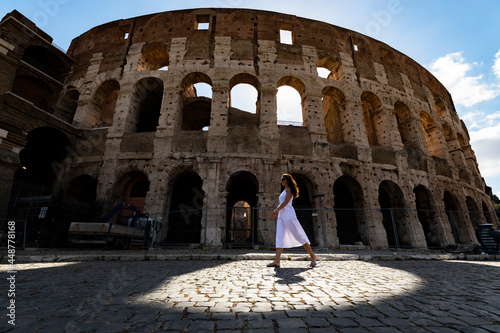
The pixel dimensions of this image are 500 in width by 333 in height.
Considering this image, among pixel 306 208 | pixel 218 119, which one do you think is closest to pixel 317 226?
pixel 306 208

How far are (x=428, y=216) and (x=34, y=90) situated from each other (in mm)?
24070

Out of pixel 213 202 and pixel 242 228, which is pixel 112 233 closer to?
pixel 213 202

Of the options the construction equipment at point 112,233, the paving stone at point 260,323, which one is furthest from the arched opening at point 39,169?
the paving stone at point 260,323

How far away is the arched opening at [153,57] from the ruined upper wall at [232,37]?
0.87 ft

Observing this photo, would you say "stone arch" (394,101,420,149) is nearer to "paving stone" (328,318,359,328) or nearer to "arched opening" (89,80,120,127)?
"paving stone" (328,318,359,328)

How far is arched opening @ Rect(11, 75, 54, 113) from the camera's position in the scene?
13.0m

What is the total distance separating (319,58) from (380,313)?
1501cm

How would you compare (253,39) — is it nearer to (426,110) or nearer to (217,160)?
(217,160)

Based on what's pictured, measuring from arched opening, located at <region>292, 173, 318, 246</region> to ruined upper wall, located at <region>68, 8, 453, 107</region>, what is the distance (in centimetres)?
714

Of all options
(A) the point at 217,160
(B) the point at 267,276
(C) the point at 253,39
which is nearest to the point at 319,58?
(C) the point at 253,39

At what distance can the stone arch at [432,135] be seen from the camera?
15251mm

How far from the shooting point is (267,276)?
10.9 ft

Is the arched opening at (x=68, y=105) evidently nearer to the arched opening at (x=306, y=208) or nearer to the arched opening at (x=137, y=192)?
the arched opening at (x=137, y=192)

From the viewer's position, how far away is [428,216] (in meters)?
12.5
